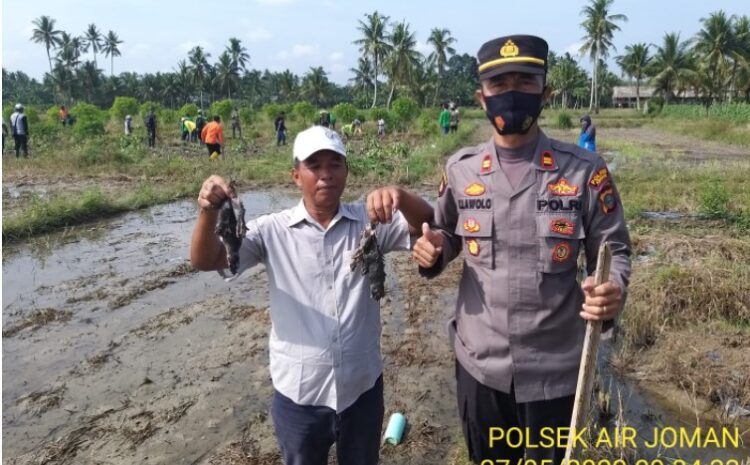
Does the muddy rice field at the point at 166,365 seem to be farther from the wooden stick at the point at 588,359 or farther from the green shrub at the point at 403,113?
the green shrub at the point at 403,113

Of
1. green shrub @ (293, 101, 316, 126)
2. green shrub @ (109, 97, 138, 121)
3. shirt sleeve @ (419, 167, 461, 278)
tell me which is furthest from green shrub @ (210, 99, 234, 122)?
shirt sleeve @ (419, 167, 461, 278)

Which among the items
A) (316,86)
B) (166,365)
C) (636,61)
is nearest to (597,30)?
(636,61)

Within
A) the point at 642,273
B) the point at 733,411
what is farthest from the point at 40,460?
the point at 642,273

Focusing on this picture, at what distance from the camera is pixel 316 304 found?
2023 millimetres

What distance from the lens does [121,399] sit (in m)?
4.16

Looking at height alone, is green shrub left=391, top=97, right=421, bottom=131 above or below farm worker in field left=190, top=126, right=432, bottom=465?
above

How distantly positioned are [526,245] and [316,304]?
2.65 feet

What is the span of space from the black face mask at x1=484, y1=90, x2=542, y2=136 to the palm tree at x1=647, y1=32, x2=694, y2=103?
163ft

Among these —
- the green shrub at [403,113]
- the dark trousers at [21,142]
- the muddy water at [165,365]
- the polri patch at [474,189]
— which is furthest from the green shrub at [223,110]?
the polri patch at [474,189]

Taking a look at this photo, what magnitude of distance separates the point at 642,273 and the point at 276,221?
4.60m

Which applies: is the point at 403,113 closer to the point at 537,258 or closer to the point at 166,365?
the point at 166,365

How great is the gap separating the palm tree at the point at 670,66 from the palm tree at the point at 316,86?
32.1 meters

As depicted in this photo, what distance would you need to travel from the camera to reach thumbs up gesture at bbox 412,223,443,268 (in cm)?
186

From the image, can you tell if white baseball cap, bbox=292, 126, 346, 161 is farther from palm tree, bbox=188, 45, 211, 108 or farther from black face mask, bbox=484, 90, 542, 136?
palm tree, bbox=188, 45, 211, 108
